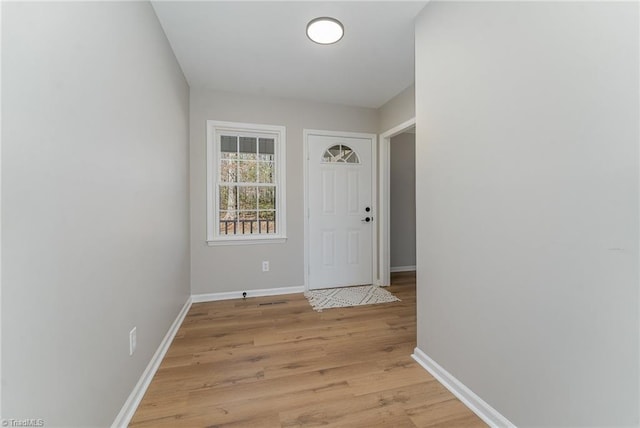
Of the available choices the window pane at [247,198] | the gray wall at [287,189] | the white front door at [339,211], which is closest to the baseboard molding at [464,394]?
the white front door at [339,211]

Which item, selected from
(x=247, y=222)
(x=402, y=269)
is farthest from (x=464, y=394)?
(x=402, y=269)

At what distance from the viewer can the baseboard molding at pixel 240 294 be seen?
9.64ft

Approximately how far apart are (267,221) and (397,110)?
6.96 feet

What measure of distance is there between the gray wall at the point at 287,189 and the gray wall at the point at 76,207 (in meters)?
1.25

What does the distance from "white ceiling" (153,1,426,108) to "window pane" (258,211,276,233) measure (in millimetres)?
1463

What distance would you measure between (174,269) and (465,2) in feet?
9.22

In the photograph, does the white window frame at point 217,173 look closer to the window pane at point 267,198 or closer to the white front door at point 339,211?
the window pane at point 267,198

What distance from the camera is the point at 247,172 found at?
317cm

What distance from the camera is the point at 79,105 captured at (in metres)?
0.96

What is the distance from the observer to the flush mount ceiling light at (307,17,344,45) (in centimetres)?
183

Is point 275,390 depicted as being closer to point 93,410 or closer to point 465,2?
point 93,410

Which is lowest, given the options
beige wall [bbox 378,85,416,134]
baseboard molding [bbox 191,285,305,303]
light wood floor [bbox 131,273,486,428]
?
light wood floor [bbox 131,273,486,428]

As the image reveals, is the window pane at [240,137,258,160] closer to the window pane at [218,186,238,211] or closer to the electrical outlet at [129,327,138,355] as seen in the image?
the window pane at [218,186,238,211]

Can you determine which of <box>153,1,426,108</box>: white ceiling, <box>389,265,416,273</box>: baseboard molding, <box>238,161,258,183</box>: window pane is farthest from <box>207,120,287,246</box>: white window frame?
<box>389,265,416,273</box>: baseboard molding
